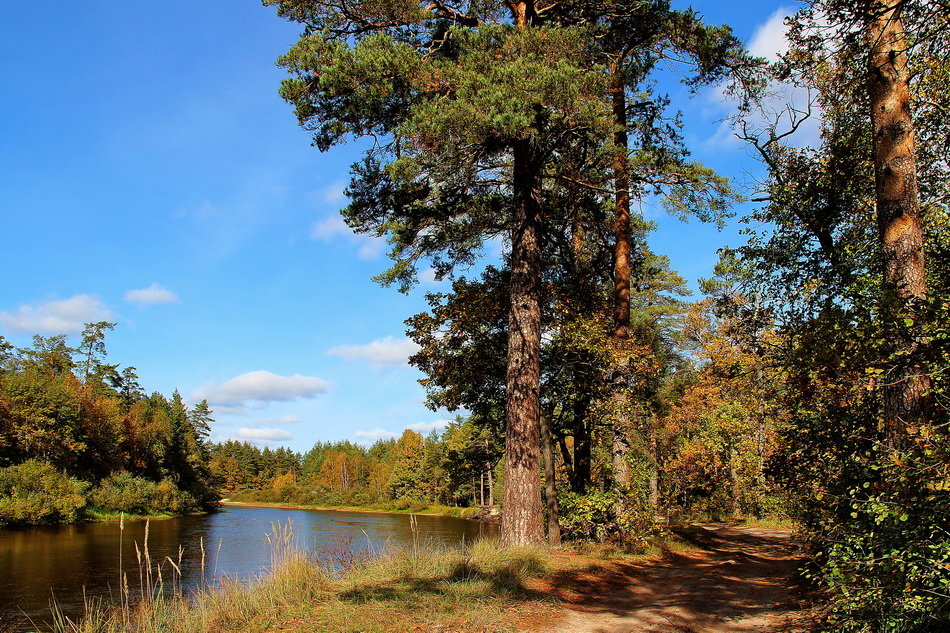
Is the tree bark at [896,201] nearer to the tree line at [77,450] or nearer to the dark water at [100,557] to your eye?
the dark water at [100,557]

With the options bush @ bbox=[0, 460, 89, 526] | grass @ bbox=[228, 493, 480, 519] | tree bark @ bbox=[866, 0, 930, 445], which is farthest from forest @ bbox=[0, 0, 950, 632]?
grass @ bbox=[228, 493, 480, 519]

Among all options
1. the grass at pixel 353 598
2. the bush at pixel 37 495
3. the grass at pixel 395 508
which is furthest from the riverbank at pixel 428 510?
the grass at pixel 353 598

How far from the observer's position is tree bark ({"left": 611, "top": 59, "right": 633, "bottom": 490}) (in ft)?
33.3

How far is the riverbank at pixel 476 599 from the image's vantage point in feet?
15.5

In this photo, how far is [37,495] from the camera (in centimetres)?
3038

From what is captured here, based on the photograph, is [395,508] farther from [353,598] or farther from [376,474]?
[353,598]

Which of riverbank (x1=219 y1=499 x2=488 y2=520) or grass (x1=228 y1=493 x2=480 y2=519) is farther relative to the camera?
grass (x1=228 y1=493 x2=480 y2=519)

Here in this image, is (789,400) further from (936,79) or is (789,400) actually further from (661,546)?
(661,546)

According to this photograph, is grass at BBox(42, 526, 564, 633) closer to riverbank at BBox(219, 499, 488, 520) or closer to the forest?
the forest

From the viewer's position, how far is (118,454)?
44.2m

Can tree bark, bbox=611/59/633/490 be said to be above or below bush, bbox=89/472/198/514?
above

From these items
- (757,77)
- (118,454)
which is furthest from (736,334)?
(118,454)

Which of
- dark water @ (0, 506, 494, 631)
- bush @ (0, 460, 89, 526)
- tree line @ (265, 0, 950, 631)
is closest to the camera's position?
tree line @ (265, 0, 950, 631)

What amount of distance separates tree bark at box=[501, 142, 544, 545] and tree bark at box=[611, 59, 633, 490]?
1576 millimetres
